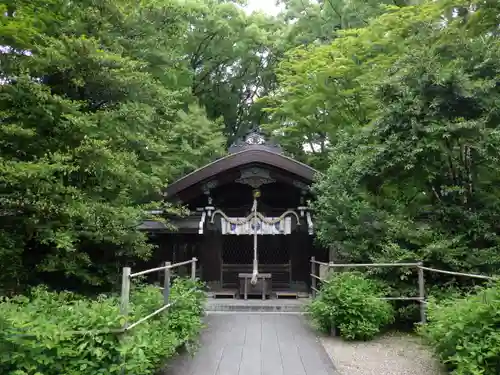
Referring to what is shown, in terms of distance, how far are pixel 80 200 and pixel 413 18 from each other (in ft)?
28.4

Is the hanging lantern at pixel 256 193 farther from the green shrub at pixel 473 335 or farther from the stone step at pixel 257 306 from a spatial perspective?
the green shrub at pixel 473 335

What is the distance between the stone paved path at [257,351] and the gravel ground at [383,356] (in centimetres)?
22

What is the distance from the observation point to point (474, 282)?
7.26m

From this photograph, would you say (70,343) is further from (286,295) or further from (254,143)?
(254,143)

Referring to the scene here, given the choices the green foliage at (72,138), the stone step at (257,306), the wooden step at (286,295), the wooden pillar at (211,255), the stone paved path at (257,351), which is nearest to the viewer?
the stone paved path at (257,351)

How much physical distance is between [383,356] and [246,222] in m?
6.21

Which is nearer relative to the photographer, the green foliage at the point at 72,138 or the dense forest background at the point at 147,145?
the green foliage at the point at 72,138

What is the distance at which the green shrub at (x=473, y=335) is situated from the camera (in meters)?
3.98

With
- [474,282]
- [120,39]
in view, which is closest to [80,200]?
[120,39]

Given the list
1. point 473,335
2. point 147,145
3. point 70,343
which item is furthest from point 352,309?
point 147,145

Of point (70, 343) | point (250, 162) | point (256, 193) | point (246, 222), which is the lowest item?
point (70, 343)

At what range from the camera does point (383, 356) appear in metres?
5.95

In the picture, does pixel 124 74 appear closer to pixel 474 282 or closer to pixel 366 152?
pixel 366 152

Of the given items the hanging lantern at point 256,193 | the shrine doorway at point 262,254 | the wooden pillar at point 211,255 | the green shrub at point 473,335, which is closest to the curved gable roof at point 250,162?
the hanging lantern at point 256,193
